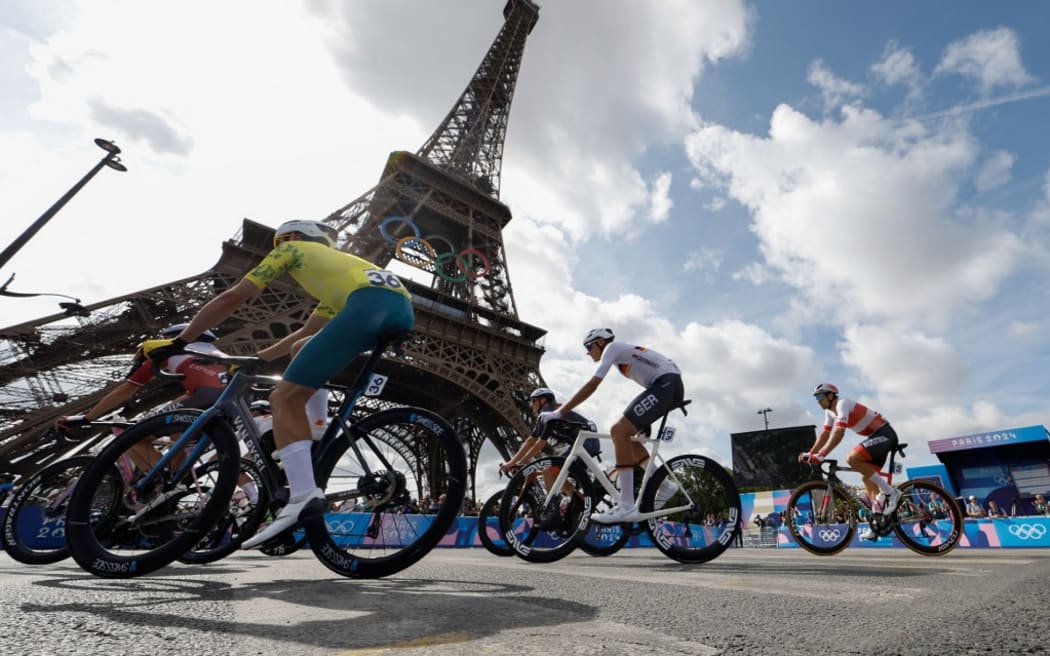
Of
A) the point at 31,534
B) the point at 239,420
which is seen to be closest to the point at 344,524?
the point at 239,420

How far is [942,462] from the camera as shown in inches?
1113

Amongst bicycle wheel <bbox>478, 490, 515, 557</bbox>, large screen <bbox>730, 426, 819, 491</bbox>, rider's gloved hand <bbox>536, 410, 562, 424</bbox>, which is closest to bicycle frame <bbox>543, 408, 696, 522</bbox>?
rider's gloved hand <bbox>536, 410, 562, 424</bbox>

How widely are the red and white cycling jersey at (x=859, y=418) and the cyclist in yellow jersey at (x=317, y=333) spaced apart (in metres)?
5.43

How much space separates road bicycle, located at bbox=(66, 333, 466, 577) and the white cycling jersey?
2098 millimetres

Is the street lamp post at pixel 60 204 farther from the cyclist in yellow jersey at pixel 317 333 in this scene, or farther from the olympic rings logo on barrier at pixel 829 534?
the olympic rings logo on barrier at pixel 829 534

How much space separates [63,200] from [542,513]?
39.5ft

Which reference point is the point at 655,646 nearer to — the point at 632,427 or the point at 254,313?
the point at 632,427

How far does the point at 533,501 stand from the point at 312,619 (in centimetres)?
396

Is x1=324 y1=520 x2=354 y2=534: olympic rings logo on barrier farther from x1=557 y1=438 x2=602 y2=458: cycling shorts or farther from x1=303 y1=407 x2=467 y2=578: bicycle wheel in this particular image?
x1=557 y1=438 x2=602 y2=458: cycling shorts

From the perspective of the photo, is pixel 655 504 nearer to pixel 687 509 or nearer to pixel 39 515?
pixel 687 509

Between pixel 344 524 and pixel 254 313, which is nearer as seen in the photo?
pixel 344 524

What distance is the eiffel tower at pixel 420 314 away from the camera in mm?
18359

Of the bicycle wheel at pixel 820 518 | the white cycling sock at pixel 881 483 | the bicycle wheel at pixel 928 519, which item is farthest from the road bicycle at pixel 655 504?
the bicycle wheel at pixel 928 519

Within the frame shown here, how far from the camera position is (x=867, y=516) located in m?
6.52
